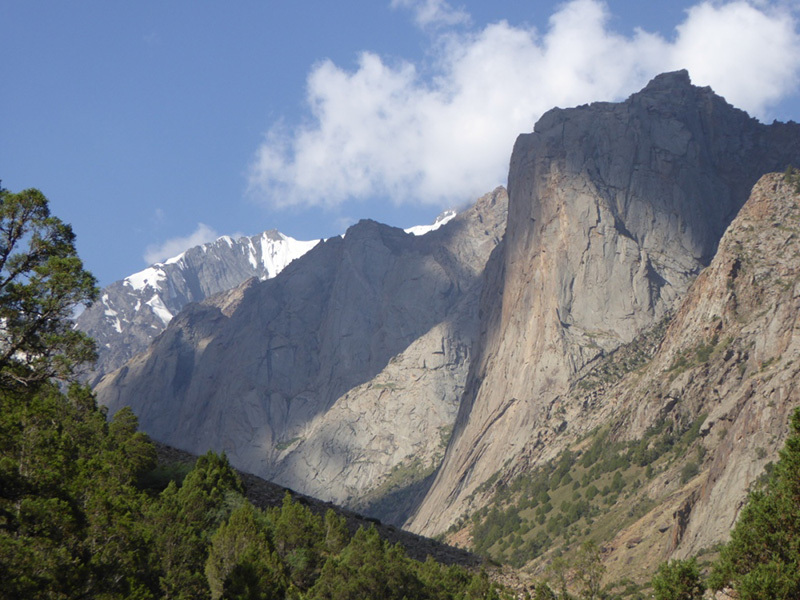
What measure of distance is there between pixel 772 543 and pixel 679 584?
272 inches

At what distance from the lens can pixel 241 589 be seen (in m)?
48.1

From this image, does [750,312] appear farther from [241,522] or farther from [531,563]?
[241,522]

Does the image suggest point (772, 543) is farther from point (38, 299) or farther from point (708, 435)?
point (708, 435)

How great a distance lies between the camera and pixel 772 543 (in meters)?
41.4

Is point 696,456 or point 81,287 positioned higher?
point 696,456

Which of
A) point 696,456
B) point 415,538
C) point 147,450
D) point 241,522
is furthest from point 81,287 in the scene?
point 696,456

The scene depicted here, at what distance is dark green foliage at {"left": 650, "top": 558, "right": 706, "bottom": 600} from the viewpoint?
46281 mm

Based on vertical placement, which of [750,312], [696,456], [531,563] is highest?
[750,312]

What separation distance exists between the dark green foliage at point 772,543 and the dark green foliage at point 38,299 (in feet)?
103

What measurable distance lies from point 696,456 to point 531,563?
42.8 meters

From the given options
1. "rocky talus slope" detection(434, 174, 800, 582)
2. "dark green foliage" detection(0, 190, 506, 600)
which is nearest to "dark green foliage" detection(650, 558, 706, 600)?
"dark green foliage" detection(0, 190, 506, 600)

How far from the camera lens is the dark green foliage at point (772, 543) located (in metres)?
39.1

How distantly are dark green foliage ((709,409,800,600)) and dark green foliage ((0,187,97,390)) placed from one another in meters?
31.3

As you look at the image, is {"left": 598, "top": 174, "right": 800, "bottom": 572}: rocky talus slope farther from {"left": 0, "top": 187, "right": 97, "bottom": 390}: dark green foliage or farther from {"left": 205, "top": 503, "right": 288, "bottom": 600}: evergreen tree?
{"left": 0, "top": 187, "right": 97, "bottom": 390}: dark green foliage
